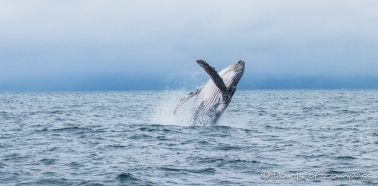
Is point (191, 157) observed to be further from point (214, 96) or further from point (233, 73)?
point (233, 73)

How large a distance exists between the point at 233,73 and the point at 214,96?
3.25 ft

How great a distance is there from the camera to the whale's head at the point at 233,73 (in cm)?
1398

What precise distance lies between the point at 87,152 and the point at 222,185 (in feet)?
15.5

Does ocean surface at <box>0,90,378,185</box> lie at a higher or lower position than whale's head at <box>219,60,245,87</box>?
lower

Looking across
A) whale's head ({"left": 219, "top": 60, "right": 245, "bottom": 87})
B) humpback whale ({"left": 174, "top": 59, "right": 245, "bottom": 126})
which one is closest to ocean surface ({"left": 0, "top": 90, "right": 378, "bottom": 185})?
humpback whale ({"left": 174, "top": 59, "right": 245, "bottom": 126})

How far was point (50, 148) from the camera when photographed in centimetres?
1238

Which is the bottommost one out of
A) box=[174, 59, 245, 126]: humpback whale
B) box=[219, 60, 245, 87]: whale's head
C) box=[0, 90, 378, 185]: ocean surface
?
box=[0, 90, 378, 185]: ocean surface

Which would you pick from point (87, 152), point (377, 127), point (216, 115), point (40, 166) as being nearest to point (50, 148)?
point (87, 152)

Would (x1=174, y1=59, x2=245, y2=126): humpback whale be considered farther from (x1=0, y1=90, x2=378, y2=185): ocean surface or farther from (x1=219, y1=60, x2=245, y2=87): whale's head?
(x1=0, y1=90, x2=378, y2=185): ocean surface

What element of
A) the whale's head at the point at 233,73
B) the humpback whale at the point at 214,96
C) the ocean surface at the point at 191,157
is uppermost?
the whale's head at the point at 233,73

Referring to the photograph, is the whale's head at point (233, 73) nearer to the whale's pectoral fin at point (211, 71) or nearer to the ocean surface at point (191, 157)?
the whale's pectoral fin at point (211, 71)

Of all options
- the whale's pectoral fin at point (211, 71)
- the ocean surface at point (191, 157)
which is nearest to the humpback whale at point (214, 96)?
the whale's pectoral fin at point (211, 71)

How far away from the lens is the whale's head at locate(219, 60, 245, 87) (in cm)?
1398

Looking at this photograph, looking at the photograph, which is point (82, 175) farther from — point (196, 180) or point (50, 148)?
point (50, 148)
